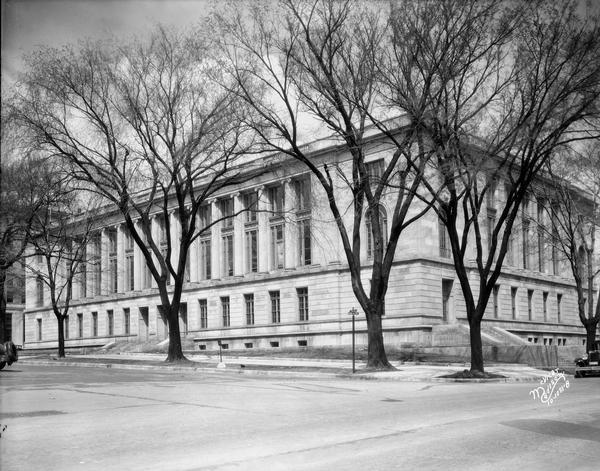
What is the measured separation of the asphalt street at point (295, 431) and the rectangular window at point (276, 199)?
3916cm

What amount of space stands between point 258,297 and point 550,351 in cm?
2569

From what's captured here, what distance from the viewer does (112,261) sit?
241 feet

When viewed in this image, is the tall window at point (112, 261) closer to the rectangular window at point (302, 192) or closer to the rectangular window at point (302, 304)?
the rectangular window at point (302, 304)

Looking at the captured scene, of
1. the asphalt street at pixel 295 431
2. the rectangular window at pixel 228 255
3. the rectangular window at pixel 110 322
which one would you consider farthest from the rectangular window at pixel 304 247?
the asphalt street at pixel 295 431

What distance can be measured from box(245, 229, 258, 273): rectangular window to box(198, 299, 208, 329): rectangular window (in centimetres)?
639

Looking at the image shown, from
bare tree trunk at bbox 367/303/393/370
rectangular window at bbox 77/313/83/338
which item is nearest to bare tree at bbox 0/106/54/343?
bare tree trunk at bbox 367/303/393/370

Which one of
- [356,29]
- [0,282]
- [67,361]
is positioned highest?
[356,29]

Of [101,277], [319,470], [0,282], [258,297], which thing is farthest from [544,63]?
[101,277]

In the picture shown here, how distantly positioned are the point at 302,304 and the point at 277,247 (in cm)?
540

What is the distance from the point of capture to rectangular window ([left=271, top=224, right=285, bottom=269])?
56.9m

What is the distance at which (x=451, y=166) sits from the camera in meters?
24.6

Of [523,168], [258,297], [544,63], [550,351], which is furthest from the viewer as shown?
[258,297]

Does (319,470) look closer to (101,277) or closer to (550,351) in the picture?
(550,351)

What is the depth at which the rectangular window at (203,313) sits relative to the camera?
2484 inches
